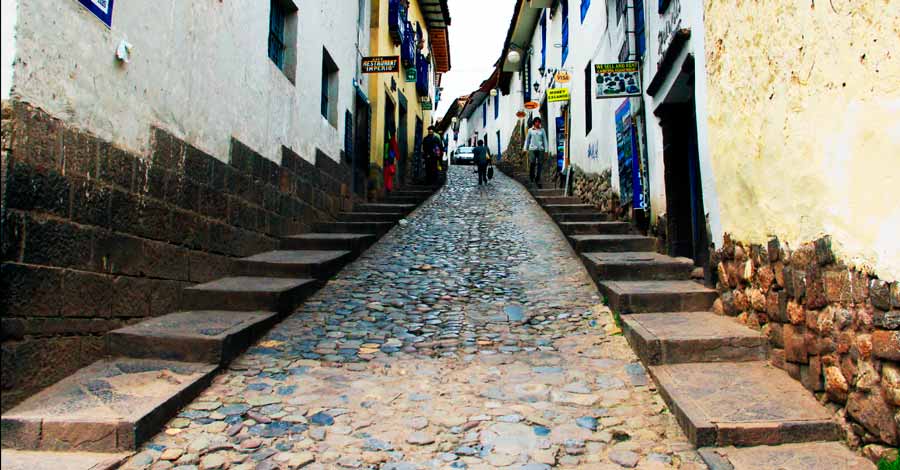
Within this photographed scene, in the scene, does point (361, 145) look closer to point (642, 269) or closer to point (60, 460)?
point (642, 269)

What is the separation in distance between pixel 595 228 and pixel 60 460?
22.7ft

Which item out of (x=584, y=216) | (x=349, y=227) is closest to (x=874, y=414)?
(x=584, y=216)

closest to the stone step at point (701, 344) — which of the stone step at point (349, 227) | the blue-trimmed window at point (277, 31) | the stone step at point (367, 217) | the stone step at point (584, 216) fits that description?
the stone step at point (584, 216)

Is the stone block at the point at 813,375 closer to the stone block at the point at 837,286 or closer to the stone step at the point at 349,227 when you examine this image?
the stone block at the point at 837,286

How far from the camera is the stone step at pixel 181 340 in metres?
→ 4.01

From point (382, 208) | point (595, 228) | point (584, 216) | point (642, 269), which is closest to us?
point (642, 269)

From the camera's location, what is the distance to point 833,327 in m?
3.14

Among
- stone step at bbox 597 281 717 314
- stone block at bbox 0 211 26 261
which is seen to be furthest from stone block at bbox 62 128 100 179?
stone step at bbox 597 281 717 314

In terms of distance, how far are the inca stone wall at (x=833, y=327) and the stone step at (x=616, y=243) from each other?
9.20 feet

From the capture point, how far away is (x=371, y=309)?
18.4 ft

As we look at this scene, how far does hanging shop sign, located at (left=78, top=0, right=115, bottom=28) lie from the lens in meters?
3.71

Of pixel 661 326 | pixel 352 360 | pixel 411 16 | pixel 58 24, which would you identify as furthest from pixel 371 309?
pixel 411 16

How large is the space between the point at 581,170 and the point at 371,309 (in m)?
6.95

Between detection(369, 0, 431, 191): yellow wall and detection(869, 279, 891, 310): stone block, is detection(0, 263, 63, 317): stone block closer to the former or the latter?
detection(869, 279, 891, 310): stone block
